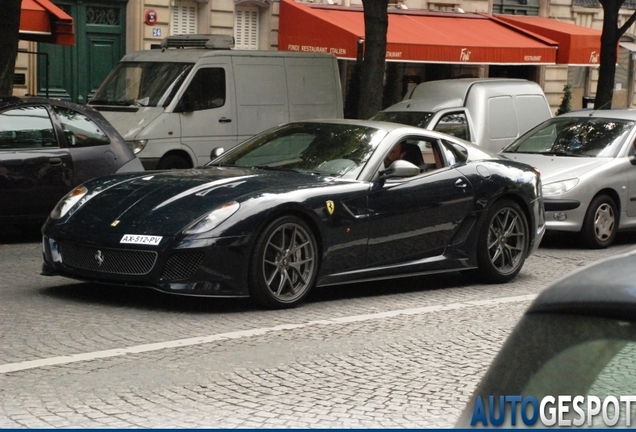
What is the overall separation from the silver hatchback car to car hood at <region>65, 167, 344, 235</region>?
5057mm

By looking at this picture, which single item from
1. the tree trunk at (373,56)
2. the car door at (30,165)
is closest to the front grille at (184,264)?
the car door at (30,165)

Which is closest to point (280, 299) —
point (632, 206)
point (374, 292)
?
point (374, 292)

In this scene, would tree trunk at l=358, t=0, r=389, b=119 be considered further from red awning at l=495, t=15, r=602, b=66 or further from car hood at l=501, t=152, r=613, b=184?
red awning at l=495, t=15, r=602, b=66

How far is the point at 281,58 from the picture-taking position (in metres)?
17.5

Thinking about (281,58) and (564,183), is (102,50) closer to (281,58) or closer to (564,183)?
(281,58)

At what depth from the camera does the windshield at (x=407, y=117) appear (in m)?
16.2

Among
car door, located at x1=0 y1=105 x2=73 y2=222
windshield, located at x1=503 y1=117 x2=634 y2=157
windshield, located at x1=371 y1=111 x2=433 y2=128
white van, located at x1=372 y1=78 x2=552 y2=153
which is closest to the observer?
car door, located at x1=0 y1=105 x2=73 y2=222

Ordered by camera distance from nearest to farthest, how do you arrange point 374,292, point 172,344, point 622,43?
1. point 172,344
2. point 374,292
3. point 622,43

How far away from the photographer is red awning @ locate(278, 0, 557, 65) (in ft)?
81.2

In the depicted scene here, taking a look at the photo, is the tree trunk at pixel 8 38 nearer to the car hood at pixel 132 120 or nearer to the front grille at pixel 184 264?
the car hood at pixel 132 120

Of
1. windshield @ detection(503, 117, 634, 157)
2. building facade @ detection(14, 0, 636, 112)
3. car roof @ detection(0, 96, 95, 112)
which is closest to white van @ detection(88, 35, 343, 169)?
car roof @ detection(0, 96, 95, 112)

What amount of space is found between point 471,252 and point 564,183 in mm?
3764

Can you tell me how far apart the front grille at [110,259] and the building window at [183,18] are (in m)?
17.5

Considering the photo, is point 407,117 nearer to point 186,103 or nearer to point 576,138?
point 576,138
